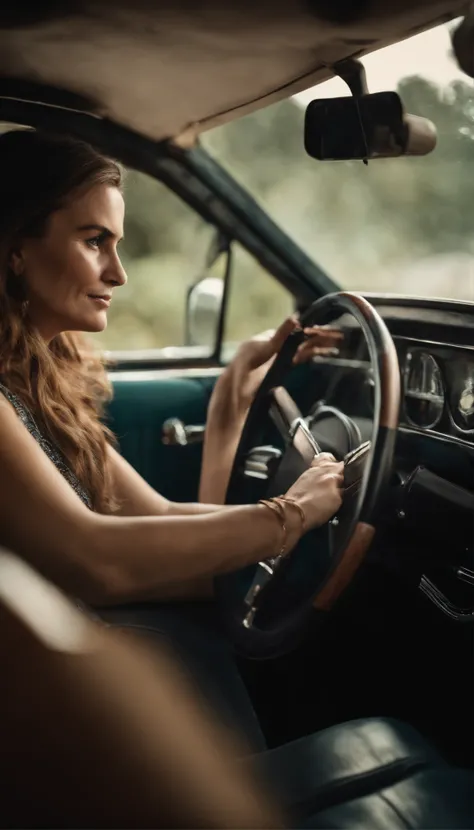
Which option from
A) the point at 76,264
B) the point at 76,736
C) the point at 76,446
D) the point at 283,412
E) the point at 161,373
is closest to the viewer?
the point at 76,736

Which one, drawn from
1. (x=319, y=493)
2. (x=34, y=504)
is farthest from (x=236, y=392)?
(x=34, y=504)

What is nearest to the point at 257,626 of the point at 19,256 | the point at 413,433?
the point at 413,433

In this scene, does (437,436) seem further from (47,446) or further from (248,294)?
(248,294)

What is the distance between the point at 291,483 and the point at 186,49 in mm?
785

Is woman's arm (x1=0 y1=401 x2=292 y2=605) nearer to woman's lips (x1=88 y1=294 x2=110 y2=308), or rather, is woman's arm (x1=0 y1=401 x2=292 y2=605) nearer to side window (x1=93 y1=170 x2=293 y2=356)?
woman's lips (x1=88 y1=294 x2=110 y2=308)

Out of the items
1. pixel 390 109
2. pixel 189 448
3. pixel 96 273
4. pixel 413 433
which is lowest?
pixel 189 448

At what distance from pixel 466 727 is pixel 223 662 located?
17.6 inches

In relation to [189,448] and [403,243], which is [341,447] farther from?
[403,243]

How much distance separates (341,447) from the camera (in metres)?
1.53

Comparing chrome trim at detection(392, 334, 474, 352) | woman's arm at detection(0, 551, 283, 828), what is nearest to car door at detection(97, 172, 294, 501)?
chrome trim at detection(392, 334, 474, 352)

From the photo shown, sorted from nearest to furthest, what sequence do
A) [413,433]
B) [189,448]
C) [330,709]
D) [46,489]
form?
[46,489]
[330,709]
[413,433]
[189,448]

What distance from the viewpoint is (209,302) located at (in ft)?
7.82

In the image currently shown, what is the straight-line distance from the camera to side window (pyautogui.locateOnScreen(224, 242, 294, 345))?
236cm

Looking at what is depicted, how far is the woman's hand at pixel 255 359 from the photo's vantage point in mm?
1862
